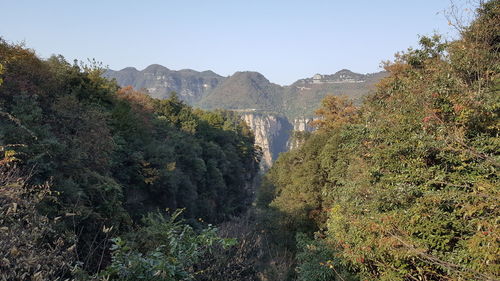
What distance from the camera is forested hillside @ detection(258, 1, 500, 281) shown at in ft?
18.4

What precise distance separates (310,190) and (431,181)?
10270mm

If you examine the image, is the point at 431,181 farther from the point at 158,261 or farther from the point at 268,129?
the point at 268,129

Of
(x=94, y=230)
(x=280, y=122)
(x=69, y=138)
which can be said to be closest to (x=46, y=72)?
(x=69, y=138)

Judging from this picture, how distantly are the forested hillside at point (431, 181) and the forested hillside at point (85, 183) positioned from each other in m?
3.77

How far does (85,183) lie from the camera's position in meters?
11.1

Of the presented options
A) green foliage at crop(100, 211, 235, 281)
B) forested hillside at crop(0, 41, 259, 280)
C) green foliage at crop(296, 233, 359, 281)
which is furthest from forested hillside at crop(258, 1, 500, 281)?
forested hillside at crop(0, 41, 259, 280)

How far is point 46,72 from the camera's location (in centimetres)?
1494

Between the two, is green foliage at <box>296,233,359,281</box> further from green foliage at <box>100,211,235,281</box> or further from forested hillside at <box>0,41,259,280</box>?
green foliage at <box>100,211,235,281</box>

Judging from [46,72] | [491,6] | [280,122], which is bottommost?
[280,122]

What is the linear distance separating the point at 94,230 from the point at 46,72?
819 centimetres

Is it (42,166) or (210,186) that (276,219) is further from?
(210,186)

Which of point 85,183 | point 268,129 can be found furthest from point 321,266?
point 268,129

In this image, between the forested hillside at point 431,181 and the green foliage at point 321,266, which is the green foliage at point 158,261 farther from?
the green foliage at point 321,266

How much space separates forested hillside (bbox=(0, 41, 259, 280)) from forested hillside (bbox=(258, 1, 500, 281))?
12.4ft
